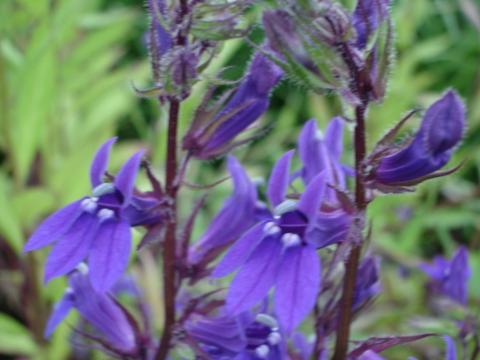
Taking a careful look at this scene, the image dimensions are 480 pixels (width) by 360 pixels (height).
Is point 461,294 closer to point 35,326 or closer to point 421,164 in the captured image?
point 421,164

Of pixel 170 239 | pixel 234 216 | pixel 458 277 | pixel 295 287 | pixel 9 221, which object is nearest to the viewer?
pixel 295 287

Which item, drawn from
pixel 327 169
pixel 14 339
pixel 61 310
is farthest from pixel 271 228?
pixel 14 339

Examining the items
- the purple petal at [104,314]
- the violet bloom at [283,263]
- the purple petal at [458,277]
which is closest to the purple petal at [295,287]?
the violet bloom at [283,263]

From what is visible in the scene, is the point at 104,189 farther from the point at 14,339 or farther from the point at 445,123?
the point at 14,339

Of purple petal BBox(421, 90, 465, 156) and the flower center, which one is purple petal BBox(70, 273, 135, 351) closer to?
the flower center

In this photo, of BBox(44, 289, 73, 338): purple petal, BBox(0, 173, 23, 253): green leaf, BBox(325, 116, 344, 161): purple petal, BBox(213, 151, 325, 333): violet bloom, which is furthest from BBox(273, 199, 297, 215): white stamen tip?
BBox(0, 173, 23, 253): green leaf

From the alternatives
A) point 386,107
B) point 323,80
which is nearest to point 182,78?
point 323,80
